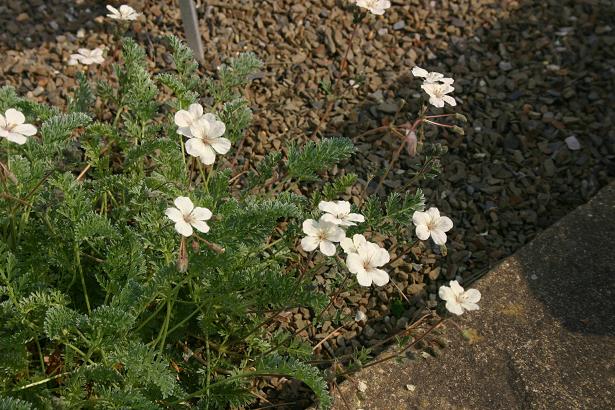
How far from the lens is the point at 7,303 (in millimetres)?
2203

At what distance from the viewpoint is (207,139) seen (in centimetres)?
221

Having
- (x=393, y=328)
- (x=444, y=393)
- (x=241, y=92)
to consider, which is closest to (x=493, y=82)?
(x=241, y=92)

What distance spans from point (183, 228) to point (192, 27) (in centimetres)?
185

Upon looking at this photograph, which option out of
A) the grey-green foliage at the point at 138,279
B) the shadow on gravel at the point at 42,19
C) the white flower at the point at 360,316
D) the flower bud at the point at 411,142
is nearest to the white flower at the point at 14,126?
the grey-green foliage at the point at 138,279

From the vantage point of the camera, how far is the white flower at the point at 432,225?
227cm

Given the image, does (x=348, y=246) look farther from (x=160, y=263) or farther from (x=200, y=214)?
(x=160, y=263)

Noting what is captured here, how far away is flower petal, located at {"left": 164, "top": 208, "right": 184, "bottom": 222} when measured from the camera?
6.49 ft

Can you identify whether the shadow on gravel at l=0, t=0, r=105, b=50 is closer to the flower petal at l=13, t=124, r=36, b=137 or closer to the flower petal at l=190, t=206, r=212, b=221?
the flower petal at l=13, t=124, r=36, b=137

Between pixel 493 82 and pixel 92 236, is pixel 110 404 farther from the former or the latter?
pixel 493 82

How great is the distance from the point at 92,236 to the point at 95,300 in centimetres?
28

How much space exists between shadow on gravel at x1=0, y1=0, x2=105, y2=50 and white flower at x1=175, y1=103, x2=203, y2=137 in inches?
73.6

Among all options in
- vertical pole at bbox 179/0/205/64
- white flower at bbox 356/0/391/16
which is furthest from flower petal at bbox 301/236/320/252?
vertical pole at bbox 179/0/205/64

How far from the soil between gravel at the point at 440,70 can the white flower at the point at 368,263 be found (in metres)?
0.79

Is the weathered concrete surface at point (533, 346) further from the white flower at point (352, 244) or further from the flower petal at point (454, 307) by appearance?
the white flower at point (352, 244)
